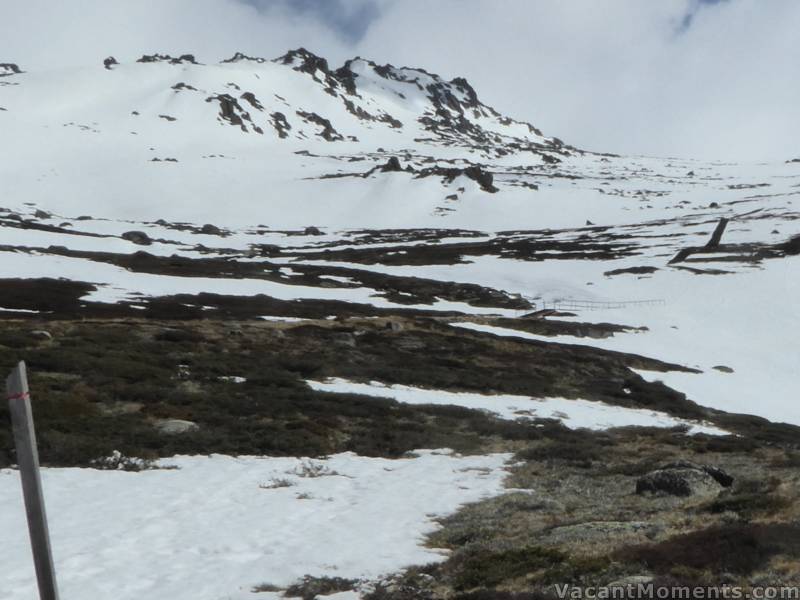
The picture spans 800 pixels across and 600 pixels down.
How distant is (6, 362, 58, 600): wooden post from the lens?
18.4 feet

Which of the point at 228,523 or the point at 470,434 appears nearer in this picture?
the point at 228,523

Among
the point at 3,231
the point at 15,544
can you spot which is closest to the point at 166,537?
the point at 15,544

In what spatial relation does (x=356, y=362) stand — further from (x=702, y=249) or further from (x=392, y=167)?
(x=392, y=167)

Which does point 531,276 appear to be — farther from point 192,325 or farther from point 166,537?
point 166,537

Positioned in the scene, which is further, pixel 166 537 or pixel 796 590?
pixel 166 537

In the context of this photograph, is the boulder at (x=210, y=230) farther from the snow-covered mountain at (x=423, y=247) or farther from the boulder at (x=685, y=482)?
the boulder at (x=685, y=482)

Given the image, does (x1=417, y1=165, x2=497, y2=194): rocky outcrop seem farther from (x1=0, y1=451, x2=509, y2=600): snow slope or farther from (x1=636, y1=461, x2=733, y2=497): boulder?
(x1=636, y1=461, x2=733, y2=497): boulder

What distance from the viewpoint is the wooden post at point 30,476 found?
221 inches

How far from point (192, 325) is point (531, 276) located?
57.4m

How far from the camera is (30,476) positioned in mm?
5637

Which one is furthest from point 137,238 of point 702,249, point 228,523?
point 228,523

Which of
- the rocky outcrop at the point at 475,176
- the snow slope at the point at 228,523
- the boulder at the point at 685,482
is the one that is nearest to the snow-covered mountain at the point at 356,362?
the snow slope at the point at 228,523

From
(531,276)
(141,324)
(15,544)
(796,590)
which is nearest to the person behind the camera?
(796,590)

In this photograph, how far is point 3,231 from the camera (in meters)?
92.2
